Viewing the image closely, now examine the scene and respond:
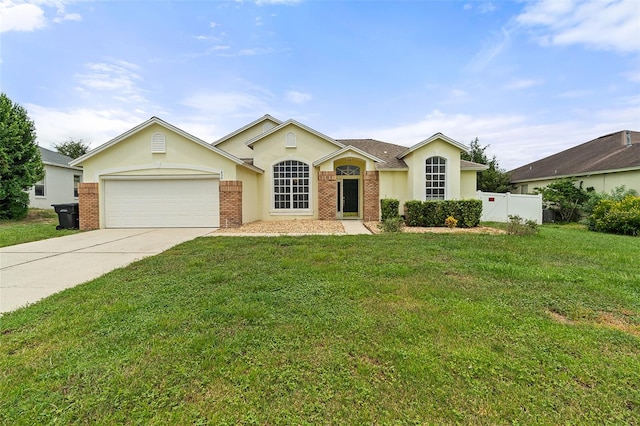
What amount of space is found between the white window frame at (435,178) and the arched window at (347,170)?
379 centimetres

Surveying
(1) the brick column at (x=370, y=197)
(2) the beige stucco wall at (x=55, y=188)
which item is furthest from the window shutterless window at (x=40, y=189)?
(1) the brick column at (x=370, y=197)

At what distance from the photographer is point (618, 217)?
12.5 metres

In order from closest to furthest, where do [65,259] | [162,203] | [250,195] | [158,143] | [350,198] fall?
[65,259], [158,143], [162,203], [250,195], [350,198]

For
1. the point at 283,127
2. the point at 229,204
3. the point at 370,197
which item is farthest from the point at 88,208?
the point at 370,197

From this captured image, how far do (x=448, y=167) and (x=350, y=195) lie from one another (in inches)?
213

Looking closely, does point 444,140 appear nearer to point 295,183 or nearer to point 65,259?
point 295,183

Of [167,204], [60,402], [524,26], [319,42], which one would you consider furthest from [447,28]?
[60,402]

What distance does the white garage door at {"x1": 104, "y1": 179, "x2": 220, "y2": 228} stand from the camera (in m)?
13.3

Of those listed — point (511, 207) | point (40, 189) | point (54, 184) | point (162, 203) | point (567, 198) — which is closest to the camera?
point (162, 203)

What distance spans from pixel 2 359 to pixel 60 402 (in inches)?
48.2

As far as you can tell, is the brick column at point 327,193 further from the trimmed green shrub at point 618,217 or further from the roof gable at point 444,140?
the trimmed green shrub at point 618,217

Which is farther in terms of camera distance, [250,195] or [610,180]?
[610,180]

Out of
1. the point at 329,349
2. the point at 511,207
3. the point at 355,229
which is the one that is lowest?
the point at 329,349

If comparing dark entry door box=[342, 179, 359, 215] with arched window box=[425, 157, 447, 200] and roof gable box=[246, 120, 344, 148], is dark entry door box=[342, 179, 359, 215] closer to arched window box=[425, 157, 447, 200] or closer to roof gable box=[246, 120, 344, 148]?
roof gable box=[246, 120, 344, 148]
